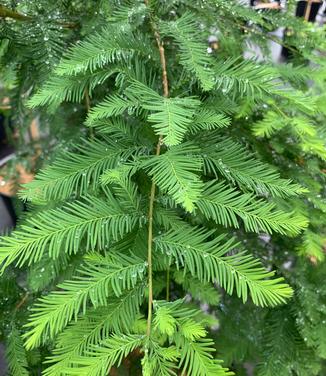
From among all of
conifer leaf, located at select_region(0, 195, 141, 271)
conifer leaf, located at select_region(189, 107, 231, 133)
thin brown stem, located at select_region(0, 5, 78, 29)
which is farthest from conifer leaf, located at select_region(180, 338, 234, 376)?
thin brown stem, located at select_region(0, 5, 78, 29)

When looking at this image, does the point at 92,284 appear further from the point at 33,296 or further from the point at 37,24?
the point at 37,24

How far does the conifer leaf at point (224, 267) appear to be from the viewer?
1.39ft

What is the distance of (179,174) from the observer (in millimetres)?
457

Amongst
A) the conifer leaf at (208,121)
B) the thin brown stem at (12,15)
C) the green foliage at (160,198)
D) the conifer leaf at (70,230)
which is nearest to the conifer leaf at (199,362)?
the green foliage at (160,198)

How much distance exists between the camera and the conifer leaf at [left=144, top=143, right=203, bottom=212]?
431 mm

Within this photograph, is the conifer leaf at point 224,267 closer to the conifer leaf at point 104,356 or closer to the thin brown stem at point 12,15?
the conifer leaf at point 104,356

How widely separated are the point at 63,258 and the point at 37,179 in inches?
5.1

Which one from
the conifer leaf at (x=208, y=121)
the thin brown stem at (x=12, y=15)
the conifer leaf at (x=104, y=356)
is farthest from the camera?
the thin brown stem at (x=12, y=15)

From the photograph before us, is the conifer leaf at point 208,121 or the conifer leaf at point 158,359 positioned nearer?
the conifer leaf at point 158,359

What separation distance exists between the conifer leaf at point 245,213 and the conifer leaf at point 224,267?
0.11ft

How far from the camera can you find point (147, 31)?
0.70 metres

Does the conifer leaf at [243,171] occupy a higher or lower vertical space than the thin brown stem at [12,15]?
lower

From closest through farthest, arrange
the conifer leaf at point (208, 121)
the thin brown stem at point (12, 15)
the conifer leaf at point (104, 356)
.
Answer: the conifer leaf at point (104, 356) < the conifer leaf at point (208, 121) < the thin brown stem at point (12, 15)

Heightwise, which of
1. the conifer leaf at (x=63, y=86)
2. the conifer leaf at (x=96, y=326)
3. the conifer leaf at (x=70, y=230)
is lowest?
the conifer leaf at (x=96, y=326)
